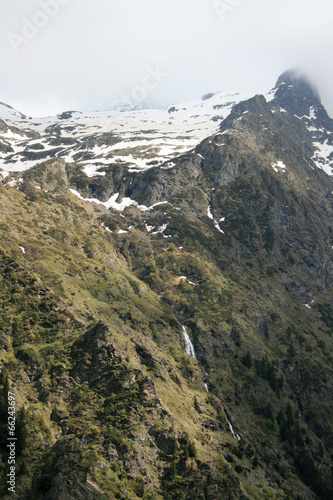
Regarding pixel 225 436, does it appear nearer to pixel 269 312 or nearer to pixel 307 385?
pixel 307 385

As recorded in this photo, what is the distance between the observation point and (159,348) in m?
102

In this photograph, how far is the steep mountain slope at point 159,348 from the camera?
57.9 m

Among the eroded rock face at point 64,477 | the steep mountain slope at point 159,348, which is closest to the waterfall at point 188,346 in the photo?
the steep mountain slope at point 159,348

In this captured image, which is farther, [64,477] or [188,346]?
[188,346]

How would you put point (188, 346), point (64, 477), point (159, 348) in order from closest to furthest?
point (64, 477)
point (159, 348)
point (188, 346)

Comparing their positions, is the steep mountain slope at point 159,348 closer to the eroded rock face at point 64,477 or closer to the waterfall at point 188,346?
the eroded rock face at point 64,477

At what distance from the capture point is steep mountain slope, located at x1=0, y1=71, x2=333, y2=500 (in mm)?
57906

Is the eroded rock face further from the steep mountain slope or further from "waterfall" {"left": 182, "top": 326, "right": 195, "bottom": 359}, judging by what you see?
"waterfall" {"left": 182, "top": 326, "right": 195, "bottom": 359}

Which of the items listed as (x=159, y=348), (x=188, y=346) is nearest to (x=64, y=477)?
(x=159, y=348)

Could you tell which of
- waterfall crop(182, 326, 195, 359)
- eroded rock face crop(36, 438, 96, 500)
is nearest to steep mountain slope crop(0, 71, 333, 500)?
eroded rock face crop(36, 438, 96, 500)

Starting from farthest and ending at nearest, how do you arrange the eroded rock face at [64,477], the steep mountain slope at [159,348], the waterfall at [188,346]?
the waterfall at [188,346] < the steep mountain slope at [159,348] < the eroded rock face at [64,477]

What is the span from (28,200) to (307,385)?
11396cm

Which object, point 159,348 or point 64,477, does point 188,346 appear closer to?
point 159,348

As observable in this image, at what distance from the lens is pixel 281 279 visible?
17400cm
